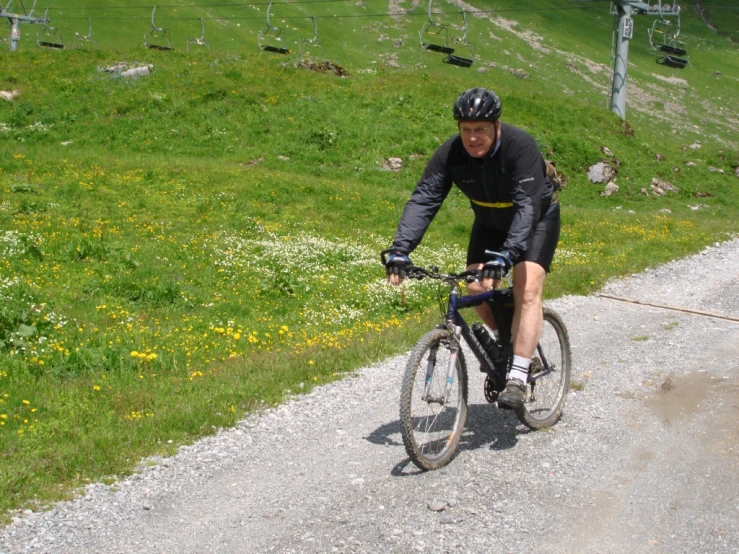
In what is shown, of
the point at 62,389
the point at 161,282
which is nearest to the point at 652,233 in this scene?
the point at 161,282

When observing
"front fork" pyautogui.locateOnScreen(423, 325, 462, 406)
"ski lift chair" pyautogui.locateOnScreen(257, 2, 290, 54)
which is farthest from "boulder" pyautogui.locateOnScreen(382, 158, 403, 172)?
"front fork" pyautogui.locateOnScreen(423, 325, 462, 406)

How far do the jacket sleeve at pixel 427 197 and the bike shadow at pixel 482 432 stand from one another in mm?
1602

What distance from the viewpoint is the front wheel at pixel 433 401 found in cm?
554

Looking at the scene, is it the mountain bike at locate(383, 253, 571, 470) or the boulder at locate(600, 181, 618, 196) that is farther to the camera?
the boulder at locate(600, 181, 618, 196)

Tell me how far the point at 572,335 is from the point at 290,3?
77.5 metres

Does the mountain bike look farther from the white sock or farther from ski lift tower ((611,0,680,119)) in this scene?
ski lift tower ((611,0,680,119))

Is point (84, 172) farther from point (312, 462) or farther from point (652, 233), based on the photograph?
point (312, 462)

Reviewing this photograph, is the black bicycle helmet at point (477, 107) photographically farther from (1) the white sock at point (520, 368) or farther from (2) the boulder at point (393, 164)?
(2) the boulder at point (393, 164)

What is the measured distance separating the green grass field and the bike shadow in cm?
135

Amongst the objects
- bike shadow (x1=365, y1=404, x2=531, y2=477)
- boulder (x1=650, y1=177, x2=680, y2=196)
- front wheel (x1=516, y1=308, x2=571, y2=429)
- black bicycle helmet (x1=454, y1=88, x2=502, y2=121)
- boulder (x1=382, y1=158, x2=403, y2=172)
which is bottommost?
boulder (x1=650, y1=177, x2=680, y2=196)

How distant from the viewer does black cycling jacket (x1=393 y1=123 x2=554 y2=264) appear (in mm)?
5707

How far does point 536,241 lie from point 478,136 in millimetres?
975

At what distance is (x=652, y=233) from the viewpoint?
67.5 ft

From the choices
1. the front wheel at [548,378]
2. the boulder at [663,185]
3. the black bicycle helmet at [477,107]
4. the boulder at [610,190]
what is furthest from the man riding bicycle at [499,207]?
the boulder at [663,185]
